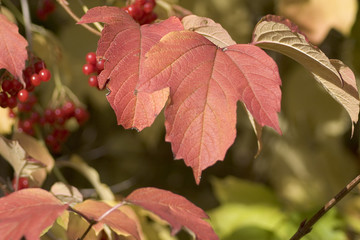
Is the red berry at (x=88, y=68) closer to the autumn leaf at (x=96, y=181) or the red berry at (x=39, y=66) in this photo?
the red berry at (x=39, y=66)

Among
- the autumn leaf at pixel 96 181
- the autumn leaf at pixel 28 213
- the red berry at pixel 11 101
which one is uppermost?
the red berry at pixel 11 101

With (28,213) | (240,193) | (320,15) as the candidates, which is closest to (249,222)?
(240,193)

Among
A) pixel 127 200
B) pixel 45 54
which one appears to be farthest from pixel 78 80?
pixel 127 200

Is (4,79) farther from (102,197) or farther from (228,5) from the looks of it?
(228,5)

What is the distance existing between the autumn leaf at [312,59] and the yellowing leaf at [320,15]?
494mm

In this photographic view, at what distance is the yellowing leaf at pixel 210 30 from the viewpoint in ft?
2.10

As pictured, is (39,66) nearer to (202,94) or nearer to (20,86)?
(20,86)

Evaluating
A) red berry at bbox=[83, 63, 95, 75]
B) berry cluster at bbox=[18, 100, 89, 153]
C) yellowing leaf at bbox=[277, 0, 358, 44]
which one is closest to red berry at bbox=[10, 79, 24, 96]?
red berry at bbox=[83, 63, 95, 75]

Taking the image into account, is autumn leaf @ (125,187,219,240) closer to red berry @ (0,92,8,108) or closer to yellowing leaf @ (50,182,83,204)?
yellowing leaf @ (50,182,83,204)

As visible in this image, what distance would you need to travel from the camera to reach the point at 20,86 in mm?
726

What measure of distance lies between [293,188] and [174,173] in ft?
2.10

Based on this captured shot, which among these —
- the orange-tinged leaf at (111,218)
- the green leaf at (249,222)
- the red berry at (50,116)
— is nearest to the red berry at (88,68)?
the orange-tinged leaf at (111,218)

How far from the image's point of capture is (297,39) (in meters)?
0.59

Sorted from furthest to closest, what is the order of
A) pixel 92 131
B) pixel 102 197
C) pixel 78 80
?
pixel 92 131 < pixel 78 80 < pixel 102 197
